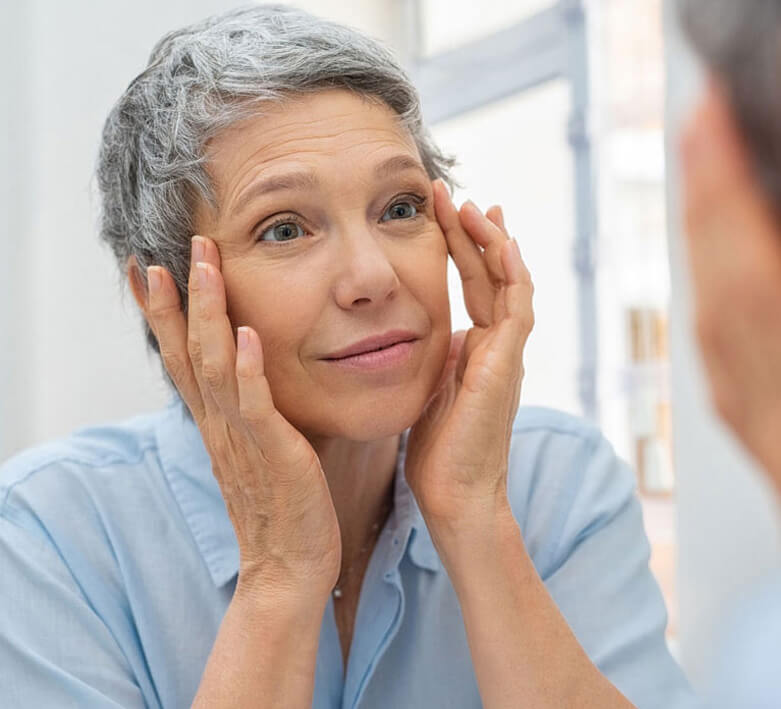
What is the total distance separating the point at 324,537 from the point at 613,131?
0.53m

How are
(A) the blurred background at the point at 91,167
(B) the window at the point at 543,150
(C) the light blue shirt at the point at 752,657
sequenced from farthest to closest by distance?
1. (A) the blurred background at the point at 91,167
2. (B) the window at the point at 543,150
3. (C) the light blue shirt at the point at 752,657

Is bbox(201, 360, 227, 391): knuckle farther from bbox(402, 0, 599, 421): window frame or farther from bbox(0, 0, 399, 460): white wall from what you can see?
bbox(0, 0, 399, 460): white wall

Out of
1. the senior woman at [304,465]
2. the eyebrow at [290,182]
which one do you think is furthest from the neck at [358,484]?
the eyebrow at [290,182]

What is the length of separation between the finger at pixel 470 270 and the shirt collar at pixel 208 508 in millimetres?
262

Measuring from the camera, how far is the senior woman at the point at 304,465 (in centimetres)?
110

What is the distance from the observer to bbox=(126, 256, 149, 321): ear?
1.31m

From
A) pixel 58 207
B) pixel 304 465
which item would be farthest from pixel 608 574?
pixel 58 207

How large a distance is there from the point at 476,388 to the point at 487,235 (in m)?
0.21

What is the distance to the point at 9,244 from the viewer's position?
2.23m

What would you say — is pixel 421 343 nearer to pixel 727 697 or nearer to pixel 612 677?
pixel 612 677

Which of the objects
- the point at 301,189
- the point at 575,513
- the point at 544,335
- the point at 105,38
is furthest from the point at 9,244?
the point at 575,513

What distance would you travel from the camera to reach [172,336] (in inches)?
46.4

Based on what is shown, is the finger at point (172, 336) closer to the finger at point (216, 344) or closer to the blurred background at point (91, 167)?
the finger at point (216, 344)

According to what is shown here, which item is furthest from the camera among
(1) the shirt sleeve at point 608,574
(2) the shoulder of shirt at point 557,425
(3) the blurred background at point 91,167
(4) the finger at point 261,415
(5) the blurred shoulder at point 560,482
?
(3) the blurred background at point 91,167
